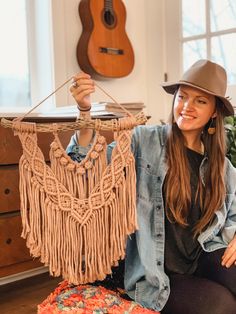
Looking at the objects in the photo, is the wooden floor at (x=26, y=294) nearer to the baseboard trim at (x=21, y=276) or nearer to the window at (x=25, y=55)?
the baseboard trim at (x=21, y=276)

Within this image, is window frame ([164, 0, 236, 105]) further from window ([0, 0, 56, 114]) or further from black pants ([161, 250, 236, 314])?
black pants ([161, 250, 236, 314])

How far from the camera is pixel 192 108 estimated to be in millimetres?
1179

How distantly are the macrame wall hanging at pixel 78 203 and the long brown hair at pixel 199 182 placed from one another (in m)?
0.18

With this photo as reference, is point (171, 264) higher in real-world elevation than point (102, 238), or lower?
lower

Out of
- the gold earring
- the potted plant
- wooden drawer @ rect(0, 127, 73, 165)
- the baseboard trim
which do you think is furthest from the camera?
the baseboard trim

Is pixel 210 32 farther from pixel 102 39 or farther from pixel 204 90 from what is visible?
pixel 204 90

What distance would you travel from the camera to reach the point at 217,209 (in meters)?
1.19

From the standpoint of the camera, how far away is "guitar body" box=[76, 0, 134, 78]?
195cm

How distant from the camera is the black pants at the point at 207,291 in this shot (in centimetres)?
102

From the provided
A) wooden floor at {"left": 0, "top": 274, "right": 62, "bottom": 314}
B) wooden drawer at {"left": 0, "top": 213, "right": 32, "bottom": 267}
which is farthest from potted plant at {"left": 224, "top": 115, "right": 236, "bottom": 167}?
wooden floor at {"left": 0, "top": 274, "right": 62, "bottom": 314}

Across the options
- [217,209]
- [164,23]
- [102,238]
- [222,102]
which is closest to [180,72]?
[164,23]

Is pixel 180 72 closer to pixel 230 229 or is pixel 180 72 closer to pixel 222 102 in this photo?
pixel 222 102

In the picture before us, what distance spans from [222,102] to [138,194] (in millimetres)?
384

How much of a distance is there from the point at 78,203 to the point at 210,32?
62.4 inches
